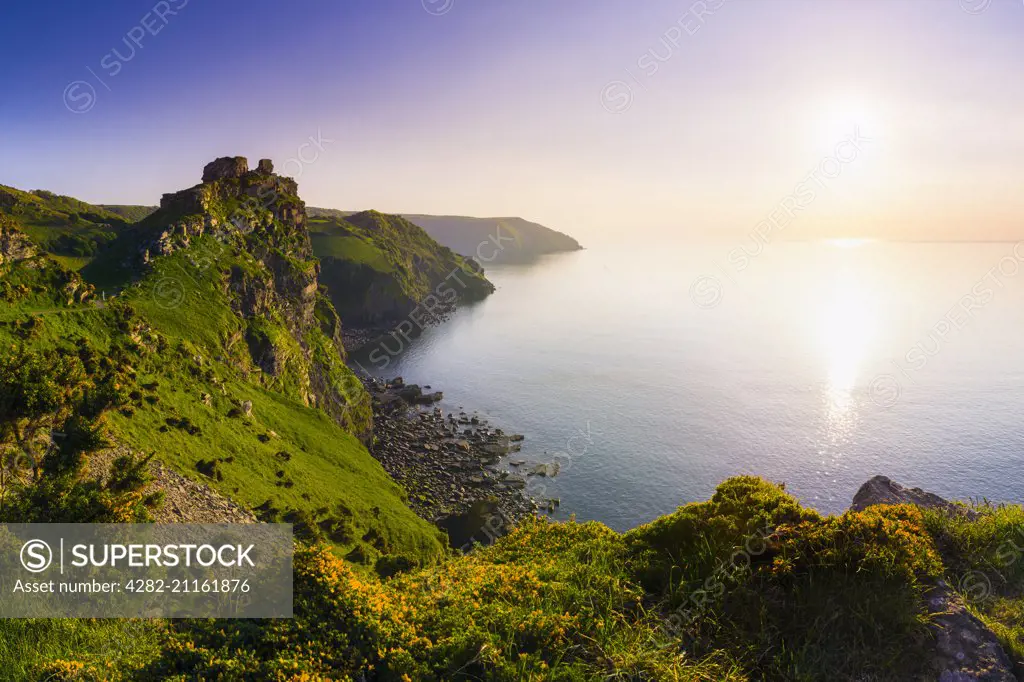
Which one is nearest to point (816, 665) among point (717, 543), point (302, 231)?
point (717, 543)

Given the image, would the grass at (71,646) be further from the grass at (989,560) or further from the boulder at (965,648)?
the grass at (989,560)

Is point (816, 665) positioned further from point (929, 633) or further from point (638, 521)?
point (638, 521)

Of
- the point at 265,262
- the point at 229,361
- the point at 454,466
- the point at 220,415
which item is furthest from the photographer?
the point at 265,262

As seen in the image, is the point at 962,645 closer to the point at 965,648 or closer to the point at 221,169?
the point at 965,648

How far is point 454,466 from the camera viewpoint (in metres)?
74.8

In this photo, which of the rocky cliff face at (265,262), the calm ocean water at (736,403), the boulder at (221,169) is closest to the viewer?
the rocky cliff face at (265,262)

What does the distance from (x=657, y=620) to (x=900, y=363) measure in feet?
504

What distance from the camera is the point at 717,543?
47.0ft

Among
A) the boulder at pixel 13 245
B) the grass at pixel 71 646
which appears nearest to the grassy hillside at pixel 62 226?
the boulder at pixel 13 245

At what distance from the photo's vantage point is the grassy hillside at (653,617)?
33.9 ft

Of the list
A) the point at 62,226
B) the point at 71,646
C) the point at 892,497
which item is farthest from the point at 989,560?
the point at 62,226

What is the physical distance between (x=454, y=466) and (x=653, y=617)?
64.9 meters

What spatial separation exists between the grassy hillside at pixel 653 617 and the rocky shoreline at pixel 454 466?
136 ft

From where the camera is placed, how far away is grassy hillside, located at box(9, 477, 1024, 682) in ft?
33.9
